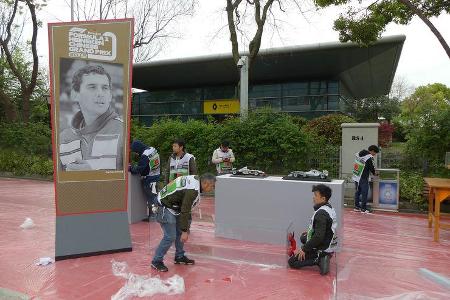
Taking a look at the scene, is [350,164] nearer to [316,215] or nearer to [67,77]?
→ [316,215]

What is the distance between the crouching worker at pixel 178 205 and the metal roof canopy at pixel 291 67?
1426cm

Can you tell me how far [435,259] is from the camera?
584cm

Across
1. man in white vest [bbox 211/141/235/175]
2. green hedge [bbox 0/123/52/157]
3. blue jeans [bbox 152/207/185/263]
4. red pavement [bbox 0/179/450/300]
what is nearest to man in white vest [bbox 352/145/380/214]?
red pavement [bbox 0/179/450/300]

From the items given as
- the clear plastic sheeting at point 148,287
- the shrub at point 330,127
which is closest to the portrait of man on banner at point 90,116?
the clear plastic sheeting at point 148,287

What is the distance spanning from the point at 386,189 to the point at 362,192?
771mm

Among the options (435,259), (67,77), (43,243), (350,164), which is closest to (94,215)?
(43,243)

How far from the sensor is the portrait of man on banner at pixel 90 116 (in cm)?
561

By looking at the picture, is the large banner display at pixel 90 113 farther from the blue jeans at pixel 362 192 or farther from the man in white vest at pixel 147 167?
the blue jeans at pixel 362 192

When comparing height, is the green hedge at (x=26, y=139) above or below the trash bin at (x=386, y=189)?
above

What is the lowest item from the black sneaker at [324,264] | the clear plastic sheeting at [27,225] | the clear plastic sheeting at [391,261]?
the clear plastic sheeting at [391,261]

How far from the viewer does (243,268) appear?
5.25 meters

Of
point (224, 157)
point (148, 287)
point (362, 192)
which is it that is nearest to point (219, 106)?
point (224, 157)

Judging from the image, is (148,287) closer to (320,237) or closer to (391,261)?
(320,237)

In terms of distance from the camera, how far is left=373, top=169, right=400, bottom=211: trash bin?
383 inches
